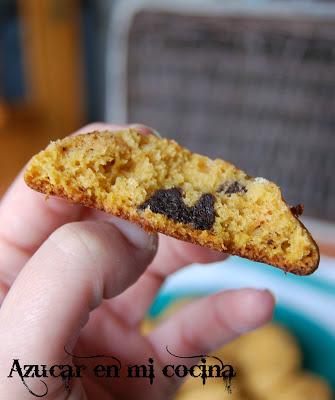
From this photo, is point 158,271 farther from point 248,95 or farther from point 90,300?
point 248,95

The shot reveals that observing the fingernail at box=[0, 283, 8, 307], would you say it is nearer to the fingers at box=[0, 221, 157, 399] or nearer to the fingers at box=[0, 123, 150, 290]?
the fingers at box=[0, 123, 150, 290]

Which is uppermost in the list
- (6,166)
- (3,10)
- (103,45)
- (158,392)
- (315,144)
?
(3,10)

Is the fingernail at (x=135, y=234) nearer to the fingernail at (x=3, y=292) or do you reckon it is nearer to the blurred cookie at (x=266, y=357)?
the fingernail at (x=3, y=292)

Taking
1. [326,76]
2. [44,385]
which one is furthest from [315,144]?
[44,385]

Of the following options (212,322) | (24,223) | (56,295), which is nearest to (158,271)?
(212,322)

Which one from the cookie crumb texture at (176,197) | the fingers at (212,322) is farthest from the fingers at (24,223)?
the fingers at (212,322)

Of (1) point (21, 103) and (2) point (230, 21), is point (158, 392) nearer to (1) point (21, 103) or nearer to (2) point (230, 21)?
(2) point (230, 21)
